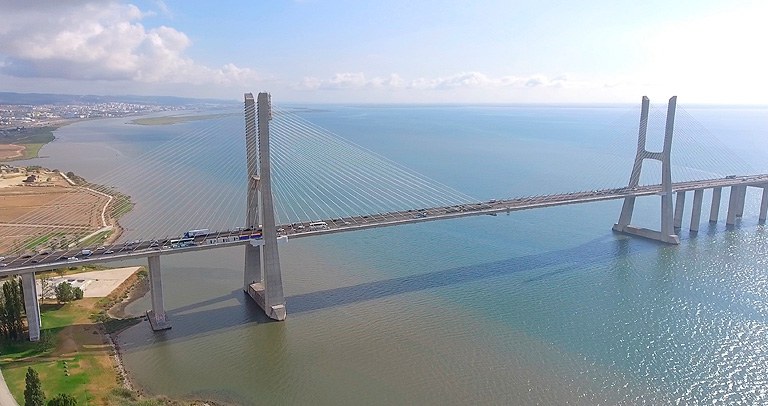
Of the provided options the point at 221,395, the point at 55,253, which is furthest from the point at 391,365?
the point at 55,253

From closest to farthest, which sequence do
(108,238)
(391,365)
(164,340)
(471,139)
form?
1. (391,365)
2. (164,340)
3. (108,238)
4. (471,139)

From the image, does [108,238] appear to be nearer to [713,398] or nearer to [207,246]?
[207,246]

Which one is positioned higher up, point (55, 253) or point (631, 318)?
point (55, 253)

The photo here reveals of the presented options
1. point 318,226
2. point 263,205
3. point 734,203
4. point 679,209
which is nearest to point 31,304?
point 263,205

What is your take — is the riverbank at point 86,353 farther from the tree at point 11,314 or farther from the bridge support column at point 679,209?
the bridge support column at point 679,209

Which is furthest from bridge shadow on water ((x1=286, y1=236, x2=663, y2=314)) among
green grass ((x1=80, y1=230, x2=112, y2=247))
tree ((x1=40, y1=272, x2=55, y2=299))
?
green grass ((x1=80, y1=230, x2=112, y2=247))

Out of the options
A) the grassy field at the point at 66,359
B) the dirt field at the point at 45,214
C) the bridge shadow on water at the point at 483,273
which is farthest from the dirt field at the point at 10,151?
the bridge shadow on water at the point at 483,273
